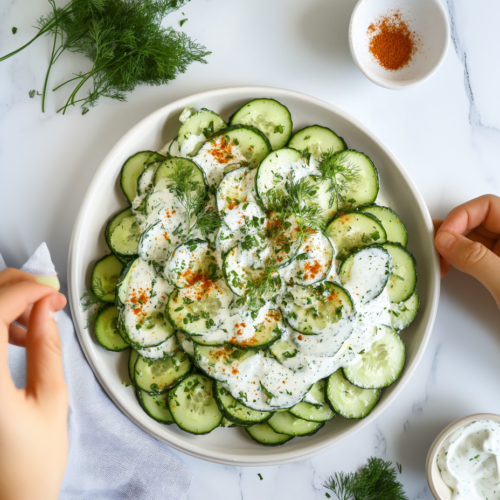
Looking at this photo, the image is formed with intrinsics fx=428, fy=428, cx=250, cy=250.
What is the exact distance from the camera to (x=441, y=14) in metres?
1.93

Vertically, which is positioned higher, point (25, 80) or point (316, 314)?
point (25, 80)

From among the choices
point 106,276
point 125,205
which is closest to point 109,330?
point 106,276

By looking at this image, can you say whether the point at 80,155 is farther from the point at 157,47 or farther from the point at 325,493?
the point at 325,493

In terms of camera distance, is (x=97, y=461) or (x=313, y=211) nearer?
(x=313, y=211)

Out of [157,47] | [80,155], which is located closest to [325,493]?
[80,155]

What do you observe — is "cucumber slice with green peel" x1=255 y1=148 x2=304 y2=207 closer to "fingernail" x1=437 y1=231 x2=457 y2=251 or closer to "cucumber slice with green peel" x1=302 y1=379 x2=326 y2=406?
"fingernail" x1=437 y1=231 x2=457 y2=251

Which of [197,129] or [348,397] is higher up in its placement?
[197,129]

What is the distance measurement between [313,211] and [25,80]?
157cm

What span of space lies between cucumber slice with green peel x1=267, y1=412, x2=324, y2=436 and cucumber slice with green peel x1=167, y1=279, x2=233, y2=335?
1.81 feet

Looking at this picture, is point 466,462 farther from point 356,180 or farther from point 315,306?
point 356,180

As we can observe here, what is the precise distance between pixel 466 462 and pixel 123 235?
1924mm

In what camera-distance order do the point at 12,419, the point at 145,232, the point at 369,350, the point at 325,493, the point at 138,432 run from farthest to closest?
the point at 325,493 → the point at 138,432 → the point at 369,350 → the point at 145,232 → the point at 12,419

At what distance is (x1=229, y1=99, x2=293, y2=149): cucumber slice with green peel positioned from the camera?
6.39 ft

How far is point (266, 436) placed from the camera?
2.03 m
